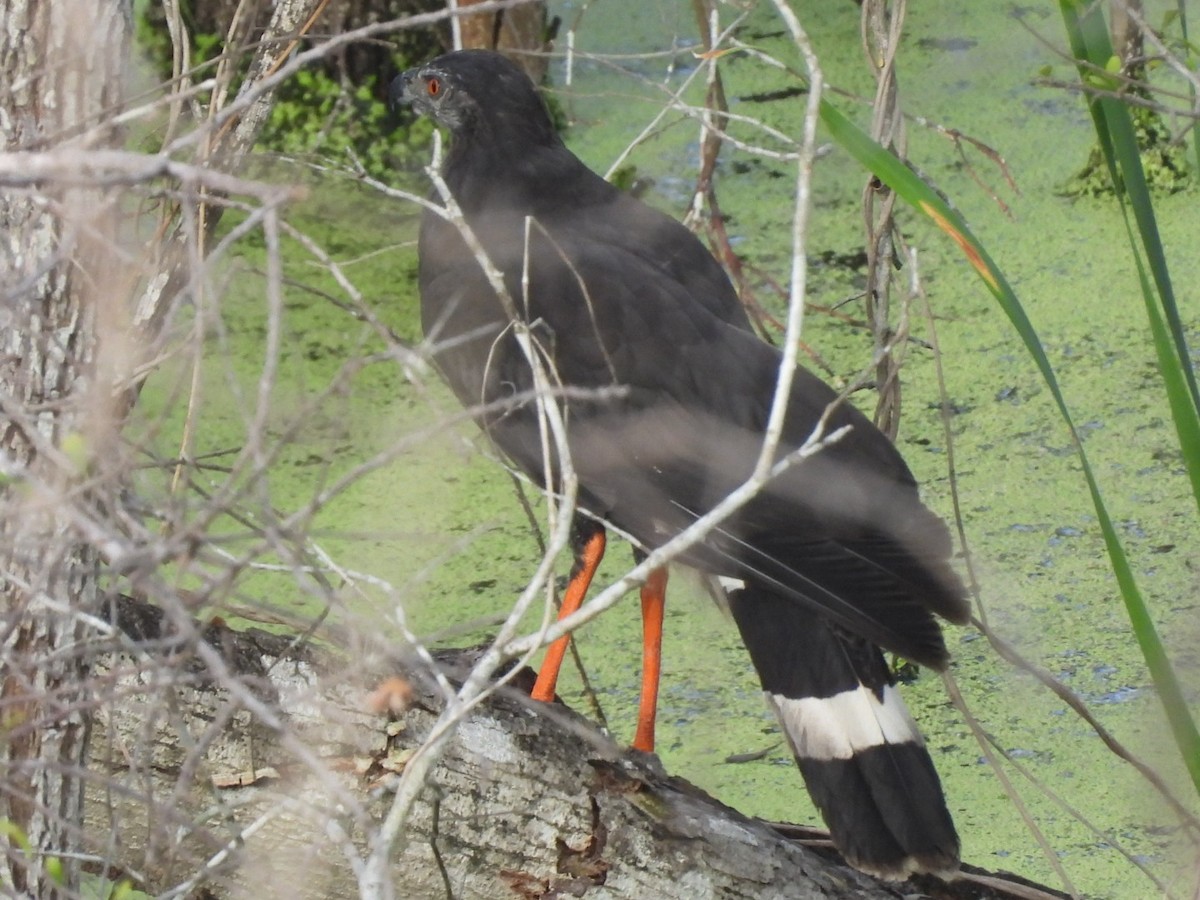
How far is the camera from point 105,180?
98 centimetres

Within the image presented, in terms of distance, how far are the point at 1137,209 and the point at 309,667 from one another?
1223mm

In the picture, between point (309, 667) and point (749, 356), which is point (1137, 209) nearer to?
point (749, 356)

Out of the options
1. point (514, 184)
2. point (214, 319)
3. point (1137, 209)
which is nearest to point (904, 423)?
point (514, 184)

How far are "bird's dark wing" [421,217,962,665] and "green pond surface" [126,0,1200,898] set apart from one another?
232 millimetres

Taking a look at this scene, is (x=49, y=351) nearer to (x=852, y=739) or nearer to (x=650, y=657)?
(x=852, y=739)

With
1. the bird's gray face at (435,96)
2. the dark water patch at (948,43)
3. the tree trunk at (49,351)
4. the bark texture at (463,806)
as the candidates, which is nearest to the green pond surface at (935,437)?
the dark water patch at (948,43)

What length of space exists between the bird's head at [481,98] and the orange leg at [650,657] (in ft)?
2.88

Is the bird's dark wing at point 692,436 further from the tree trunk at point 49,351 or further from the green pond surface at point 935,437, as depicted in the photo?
the tree trunk at point 49,351

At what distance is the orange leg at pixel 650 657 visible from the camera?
2799 millimetres

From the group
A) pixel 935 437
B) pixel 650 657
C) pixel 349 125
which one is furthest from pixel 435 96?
pixel 349 125

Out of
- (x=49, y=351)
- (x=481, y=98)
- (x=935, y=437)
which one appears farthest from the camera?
(x=935, y=437)

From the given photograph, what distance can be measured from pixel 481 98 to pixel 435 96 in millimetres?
112

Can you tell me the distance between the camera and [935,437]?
13.2ft

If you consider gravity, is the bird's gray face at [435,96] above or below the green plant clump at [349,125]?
above
